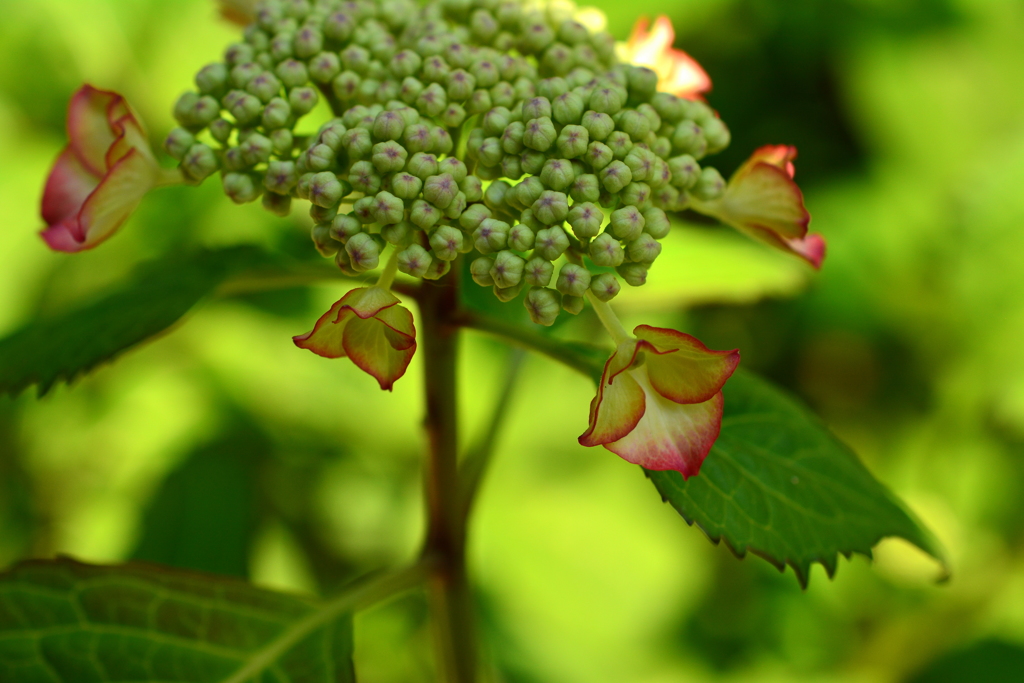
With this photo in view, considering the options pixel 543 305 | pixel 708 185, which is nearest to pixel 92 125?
pixel 543 305

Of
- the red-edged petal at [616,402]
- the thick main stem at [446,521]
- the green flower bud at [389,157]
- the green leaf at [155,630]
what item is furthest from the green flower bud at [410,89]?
the green leaf at [155,630]

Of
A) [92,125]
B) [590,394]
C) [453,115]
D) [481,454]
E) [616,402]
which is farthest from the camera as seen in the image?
[590,394]

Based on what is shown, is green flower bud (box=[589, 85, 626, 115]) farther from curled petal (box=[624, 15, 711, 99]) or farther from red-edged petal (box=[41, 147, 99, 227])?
red-edged petal (box=[41, 147, 99, 227])

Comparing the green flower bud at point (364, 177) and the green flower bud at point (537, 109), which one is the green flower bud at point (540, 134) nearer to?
the green flower bud at point (537, 109)

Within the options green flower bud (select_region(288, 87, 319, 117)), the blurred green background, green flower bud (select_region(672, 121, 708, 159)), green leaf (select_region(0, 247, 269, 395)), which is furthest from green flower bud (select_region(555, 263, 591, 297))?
the blurred green background

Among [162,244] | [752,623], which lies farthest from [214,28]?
[752,623]

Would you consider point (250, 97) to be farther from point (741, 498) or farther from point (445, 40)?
point (741, 498)

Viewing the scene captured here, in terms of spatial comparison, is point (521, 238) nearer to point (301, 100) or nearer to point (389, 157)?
point (389, 157)
